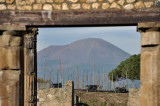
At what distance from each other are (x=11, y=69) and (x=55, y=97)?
1880cm

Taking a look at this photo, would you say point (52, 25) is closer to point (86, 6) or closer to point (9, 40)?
point (86, 6)

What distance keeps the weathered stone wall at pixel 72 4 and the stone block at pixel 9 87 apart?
5.43ft

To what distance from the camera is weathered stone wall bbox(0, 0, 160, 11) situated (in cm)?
864

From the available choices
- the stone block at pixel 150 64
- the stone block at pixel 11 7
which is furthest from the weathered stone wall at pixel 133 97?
the stone block at pixel 11 7

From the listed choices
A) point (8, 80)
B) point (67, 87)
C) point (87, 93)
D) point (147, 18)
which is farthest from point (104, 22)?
point (87, 93)

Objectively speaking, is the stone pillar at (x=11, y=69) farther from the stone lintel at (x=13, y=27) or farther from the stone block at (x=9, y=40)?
the stone lintel at (x=13, y=27)

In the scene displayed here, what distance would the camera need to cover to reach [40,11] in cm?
888

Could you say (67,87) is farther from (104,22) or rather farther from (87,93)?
(104,22)

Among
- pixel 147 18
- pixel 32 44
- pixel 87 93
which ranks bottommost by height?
pixel 87 93

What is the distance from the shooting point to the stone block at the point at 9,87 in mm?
8906

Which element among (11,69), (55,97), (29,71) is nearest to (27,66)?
(29,71)

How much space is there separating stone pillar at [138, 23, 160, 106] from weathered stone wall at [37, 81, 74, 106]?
18.9 meters

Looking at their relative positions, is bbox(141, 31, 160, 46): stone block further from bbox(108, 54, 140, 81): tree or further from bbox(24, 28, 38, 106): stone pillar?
bbox(108, 54, 140, 81): tree

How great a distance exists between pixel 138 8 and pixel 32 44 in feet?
9.33
